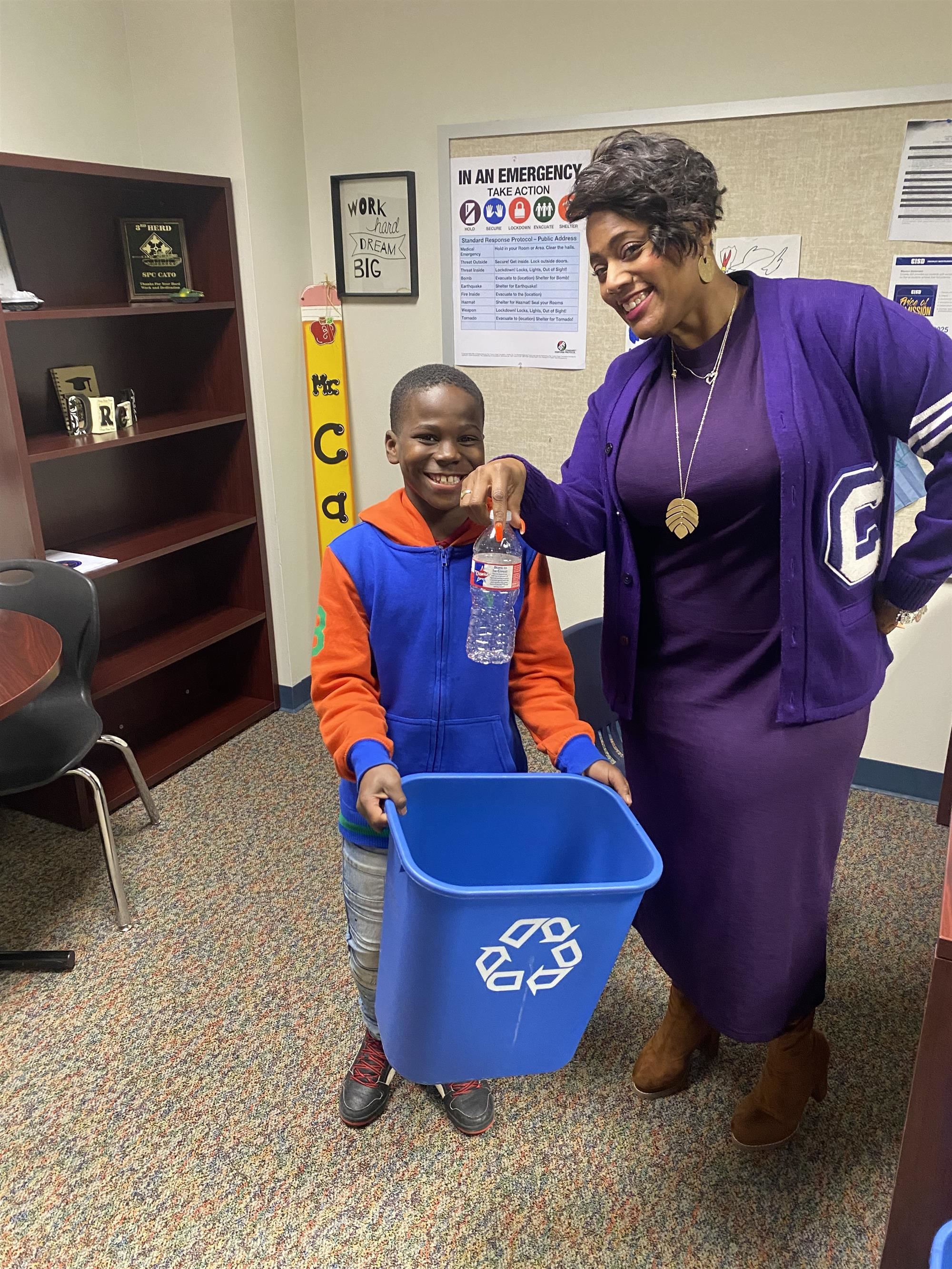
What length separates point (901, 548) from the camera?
1.34 metres

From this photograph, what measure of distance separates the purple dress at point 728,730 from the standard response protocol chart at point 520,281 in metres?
1.61

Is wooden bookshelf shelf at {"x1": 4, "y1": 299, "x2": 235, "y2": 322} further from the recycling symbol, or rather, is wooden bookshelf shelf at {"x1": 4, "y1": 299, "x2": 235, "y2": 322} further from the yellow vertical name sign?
the recycling symbol

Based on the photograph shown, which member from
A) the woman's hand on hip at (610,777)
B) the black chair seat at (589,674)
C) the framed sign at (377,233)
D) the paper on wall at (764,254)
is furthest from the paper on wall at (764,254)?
the woman's hand on hip at (610,777)

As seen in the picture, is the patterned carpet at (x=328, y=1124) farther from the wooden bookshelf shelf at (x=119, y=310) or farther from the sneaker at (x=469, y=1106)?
the wooden bookshelf shelf at (x=119, y=310)

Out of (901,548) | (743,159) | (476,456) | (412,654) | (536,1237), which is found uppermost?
(743,159)

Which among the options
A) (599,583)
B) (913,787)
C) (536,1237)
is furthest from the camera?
(599,583)

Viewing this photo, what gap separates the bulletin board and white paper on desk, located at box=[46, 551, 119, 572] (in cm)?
169

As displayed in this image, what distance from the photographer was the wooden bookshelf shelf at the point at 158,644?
278cm

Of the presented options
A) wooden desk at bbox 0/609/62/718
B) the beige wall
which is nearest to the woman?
wooden desk at bbox 0/609/62/718

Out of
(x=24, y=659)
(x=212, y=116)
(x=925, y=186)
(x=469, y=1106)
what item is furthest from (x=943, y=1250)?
(x=212, y=116)

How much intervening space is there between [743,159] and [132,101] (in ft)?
6.29

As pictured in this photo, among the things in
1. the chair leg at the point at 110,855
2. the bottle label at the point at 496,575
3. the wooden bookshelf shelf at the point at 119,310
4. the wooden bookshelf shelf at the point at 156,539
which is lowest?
the chair leg at the point at 110,855

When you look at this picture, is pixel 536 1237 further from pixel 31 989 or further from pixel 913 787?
pixel 913 787

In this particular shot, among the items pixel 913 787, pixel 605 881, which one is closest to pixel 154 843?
pixel 605 881
